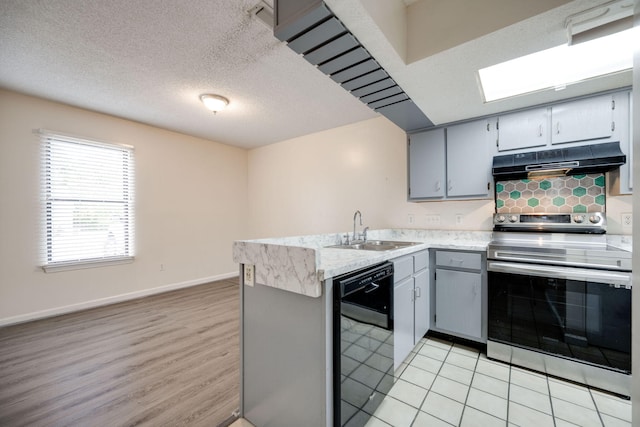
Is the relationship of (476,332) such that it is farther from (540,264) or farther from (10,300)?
(10,300)

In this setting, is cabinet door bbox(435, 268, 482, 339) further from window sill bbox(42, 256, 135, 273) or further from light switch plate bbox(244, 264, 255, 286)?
window sill bbox(42, 256, 135, 273)

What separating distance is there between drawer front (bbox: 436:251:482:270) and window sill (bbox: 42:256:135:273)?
4.30 metres

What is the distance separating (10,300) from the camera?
9.75 ft

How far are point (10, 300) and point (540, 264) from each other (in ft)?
17.9

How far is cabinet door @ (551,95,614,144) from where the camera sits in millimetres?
2078

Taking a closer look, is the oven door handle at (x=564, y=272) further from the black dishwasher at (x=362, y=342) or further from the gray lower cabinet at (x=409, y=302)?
the black dishwasher at (x=362, y=342)

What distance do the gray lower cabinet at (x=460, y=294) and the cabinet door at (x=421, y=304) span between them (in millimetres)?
117

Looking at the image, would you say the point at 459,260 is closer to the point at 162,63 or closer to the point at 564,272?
the point at 564,272

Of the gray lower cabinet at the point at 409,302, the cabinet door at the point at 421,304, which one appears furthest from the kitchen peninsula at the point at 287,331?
the cabinet door at the point at 421,304

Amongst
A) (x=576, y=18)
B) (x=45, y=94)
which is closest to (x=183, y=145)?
(x=45, y=94)

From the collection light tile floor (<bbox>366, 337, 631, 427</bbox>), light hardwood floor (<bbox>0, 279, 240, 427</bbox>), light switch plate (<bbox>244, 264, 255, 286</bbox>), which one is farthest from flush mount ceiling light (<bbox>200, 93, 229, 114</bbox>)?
light tile floor (<bbox>366, 337, 631, 427</bbox>)

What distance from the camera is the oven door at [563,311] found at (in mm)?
1728

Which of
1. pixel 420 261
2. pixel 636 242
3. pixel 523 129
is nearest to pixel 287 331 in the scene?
pixel 636 242

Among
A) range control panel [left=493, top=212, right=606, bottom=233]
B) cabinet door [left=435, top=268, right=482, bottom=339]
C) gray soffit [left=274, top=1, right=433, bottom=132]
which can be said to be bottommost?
cabinet door [left=435, top=268, right=482, bottom=339]
